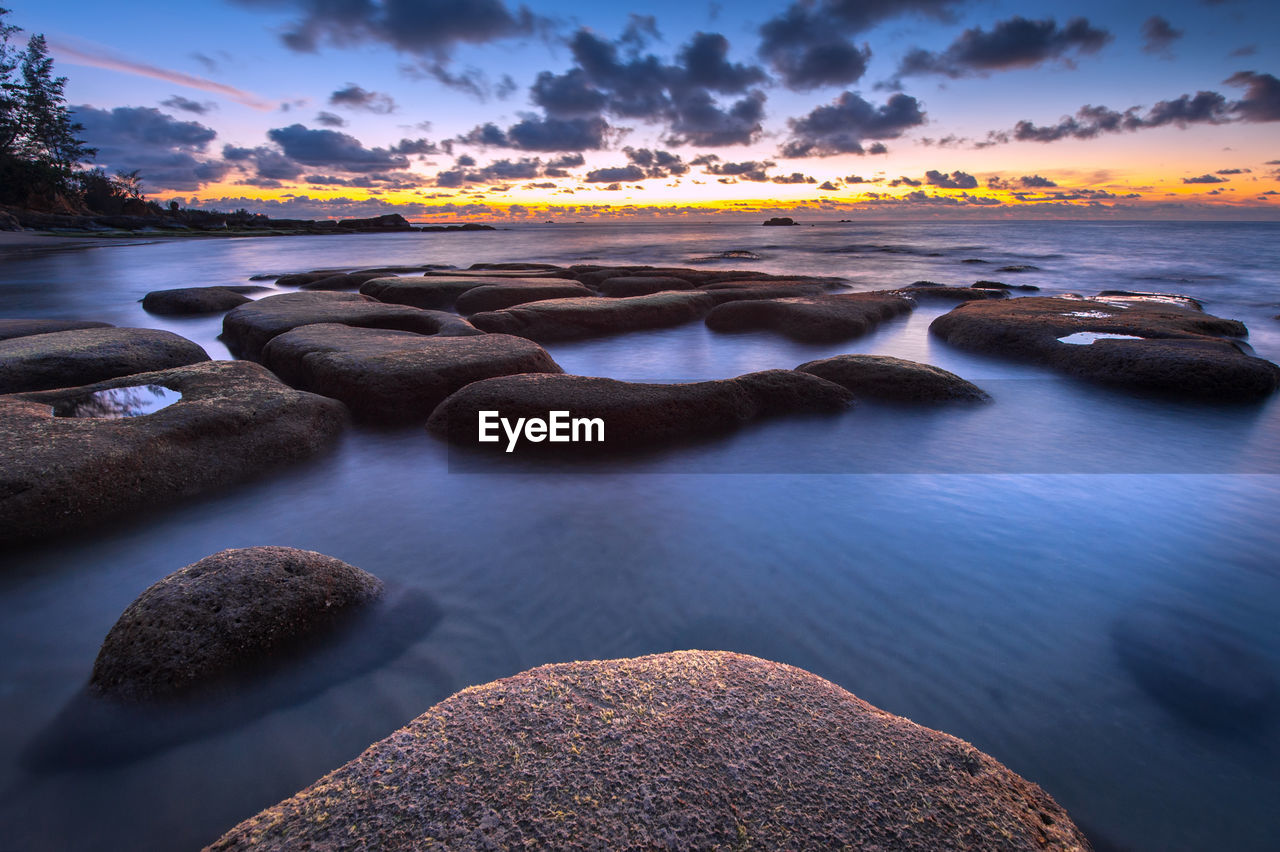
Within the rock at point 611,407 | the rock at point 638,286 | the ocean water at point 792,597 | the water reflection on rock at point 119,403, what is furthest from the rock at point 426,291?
the ocean water at point 792,597

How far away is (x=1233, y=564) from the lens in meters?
3.20

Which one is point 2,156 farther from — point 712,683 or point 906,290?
point 712,683

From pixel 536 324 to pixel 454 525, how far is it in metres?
6.50

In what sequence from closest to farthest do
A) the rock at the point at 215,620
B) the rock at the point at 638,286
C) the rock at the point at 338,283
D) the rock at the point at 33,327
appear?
the rock at the point at 215,620 → the rock at the point at 33,327 → the rock at the point at 638,286 → the rock at the point at 338,283

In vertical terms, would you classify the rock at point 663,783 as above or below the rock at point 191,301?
below

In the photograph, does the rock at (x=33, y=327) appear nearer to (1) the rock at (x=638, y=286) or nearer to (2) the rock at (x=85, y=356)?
(2) the rock at (x=85, y=356)

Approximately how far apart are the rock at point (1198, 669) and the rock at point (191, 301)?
15253 millimetres

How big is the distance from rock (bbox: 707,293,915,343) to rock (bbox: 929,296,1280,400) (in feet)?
4.26

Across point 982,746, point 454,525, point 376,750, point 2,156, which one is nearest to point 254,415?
point 454,525

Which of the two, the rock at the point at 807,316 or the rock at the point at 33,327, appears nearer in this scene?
the rock at the point at 33,327

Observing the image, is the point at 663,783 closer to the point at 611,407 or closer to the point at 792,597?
the point at 792,597

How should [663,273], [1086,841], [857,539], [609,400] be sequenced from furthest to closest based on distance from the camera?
[663,273], [609,400], [857,539], [1086,841]

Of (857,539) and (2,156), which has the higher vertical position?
(2,156)

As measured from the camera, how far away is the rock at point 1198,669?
2197 millimetres
